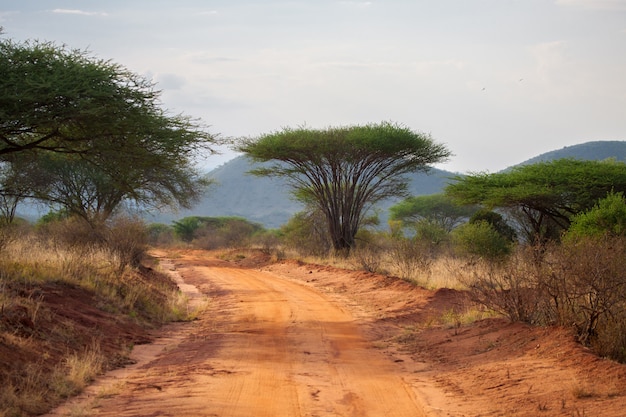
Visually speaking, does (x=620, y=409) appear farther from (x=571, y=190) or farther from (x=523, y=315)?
(x=571, y=190)

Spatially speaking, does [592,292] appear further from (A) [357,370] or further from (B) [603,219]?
(B) [603,219]

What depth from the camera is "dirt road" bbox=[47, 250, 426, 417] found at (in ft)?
24.3

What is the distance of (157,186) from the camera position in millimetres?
28375

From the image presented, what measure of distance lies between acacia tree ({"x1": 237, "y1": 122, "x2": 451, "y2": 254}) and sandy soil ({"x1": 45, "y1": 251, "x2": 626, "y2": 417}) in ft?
57.2

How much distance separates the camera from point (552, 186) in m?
23.9

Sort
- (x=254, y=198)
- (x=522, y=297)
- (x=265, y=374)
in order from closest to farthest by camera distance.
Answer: (x=265, y=374)
(x=522, y=297)
(x=254, y=198)

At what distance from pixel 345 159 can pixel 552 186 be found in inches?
472

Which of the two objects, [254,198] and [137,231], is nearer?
[137,231]

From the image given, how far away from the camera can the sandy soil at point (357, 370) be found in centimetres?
728

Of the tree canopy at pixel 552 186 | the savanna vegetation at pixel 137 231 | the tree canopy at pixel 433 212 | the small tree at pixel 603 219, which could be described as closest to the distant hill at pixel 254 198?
the tree canopy at pixel 433 212

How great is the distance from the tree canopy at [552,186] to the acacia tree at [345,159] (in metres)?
7.33

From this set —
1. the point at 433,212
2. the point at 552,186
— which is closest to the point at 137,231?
the point at 552,186

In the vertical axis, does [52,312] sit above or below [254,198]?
below

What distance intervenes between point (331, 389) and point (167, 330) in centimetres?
619
